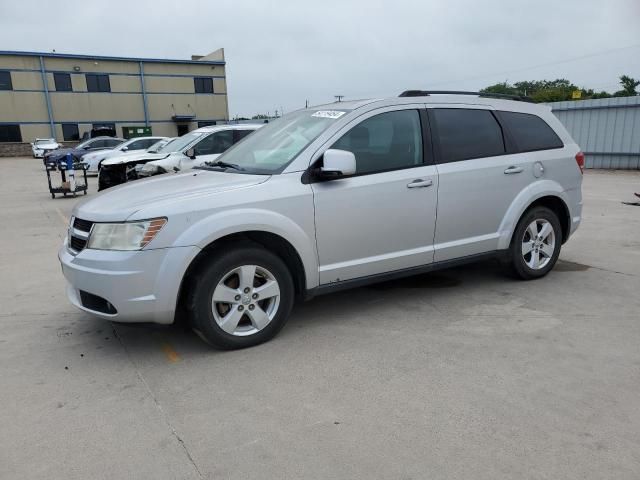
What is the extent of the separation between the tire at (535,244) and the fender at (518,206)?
0.12m

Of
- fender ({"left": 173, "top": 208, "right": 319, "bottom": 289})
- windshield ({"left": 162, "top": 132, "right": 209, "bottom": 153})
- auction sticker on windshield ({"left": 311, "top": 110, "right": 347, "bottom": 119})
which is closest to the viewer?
fender ({"left": 173, "top": 208, "right": 319, "bottom": 289})

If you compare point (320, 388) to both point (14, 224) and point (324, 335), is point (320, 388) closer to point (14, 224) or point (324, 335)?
point (324, 335)

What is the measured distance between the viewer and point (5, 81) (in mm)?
39344

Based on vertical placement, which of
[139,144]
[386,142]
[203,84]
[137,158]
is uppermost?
[203,84]

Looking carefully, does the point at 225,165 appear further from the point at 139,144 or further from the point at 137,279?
the point at 139,144

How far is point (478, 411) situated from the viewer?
295cm

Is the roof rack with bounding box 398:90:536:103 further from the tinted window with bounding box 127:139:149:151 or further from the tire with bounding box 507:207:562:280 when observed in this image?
the tinted window with bounding box 127:139:149:151

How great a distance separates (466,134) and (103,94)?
1746 inches

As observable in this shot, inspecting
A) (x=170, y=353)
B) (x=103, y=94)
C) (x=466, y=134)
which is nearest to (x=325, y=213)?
(x=170, y=353)

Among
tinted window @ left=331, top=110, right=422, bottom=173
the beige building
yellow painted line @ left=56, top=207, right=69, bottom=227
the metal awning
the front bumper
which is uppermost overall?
the beige building

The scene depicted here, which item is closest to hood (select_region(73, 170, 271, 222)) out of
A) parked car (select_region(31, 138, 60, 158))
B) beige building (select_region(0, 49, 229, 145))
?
parked car (select_region(31, 138, 60, 158))

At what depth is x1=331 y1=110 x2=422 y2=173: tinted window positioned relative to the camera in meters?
4.21

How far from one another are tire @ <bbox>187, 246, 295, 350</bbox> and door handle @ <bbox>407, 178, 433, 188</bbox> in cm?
133

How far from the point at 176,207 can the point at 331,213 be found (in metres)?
1.18
